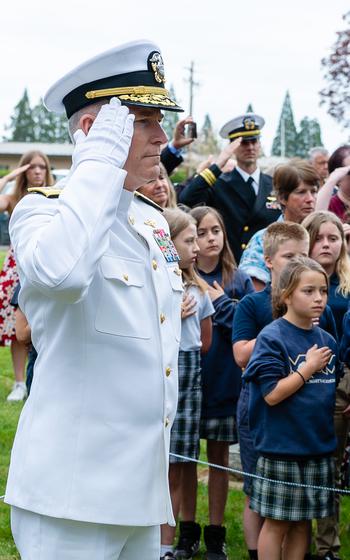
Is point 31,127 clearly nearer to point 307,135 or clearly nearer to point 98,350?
point 307,135

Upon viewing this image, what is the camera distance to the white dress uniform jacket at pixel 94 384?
220 centimetres

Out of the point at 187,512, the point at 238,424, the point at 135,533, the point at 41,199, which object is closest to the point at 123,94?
the point at 41,199

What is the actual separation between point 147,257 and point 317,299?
1.81 metres

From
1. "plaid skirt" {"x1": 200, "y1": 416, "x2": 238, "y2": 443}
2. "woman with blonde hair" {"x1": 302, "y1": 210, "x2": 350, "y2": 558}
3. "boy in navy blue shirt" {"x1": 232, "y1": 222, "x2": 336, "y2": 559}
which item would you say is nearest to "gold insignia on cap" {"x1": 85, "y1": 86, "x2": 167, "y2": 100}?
"boy in navy blue shirt" {"x1": 232, "y1": 222, "x2": 336, "y2": 559}

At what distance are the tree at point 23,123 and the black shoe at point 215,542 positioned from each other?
277 feet

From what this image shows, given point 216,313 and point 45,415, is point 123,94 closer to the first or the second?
point 45,415

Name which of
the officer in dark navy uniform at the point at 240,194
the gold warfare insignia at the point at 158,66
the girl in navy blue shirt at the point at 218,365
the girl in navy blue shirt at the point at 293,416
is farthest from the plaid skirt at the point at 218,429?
the gold warfare insignia at the point at 158,66

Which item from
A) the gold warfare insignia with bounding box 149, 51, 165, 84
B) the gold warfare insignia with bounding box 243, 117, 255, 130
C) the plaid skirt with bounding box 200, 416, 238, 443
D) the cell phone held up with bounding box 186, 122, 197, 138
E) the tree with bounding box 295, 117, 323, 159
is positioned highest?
the tree with bounding box 295, 117, 323, 159

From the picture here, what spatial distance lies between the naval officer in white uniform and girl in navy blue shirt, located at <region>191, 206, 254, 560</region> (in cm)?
250

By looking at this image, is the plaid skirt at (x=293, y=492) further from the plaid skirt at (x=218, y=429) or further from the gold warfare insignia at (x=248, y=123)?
the gold warfare insignia at (x=248, y=123)

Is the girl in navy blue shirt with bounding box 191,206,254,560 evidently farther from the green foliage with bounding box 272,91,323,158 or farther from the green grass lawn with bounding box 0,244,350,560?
the green foliage with bounding box 272,91,323,158

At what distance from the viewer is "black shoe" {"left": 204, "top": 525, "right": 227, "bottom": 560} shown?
476cm

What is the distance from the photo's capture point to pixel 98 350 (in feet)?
7.64

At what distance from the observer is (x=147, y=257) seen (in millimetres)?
2561
